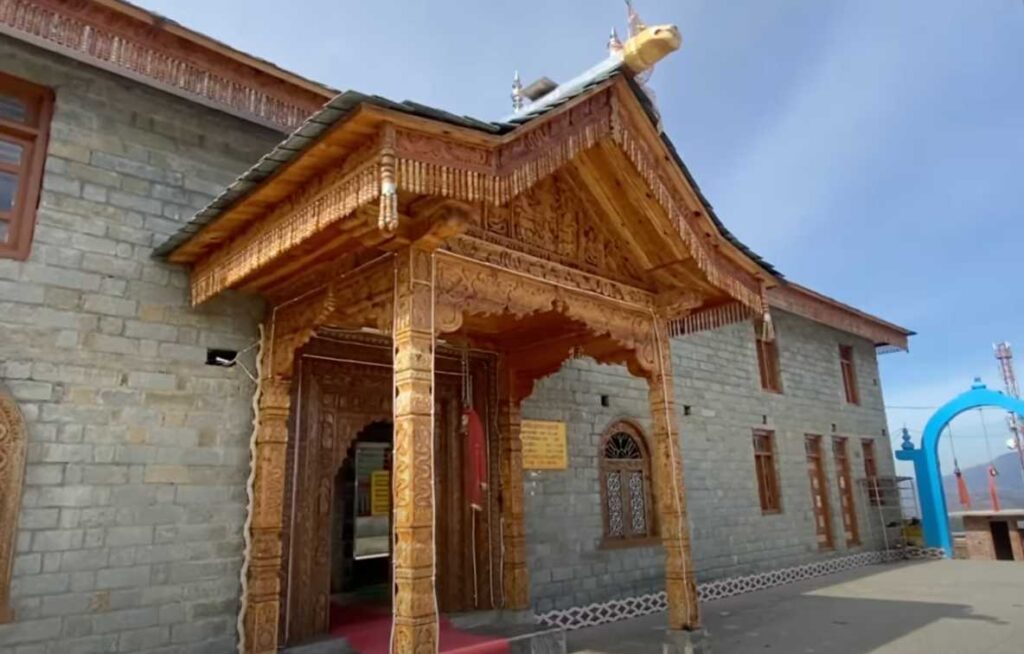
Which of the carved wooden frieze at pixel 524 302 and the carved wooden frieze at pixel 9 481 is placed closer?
the carved wooden frieze at pixel 9 481

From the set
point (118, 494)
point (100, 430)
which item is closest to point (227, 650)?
point (118, 494)

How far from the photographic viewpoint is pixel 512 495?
20.7ft

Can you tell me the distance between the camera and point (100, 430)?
4195 mm

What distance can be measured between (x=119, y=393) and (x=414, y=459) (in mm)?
2249

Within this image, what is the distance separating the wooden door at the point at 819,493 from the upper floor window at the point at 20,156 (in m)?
11.0

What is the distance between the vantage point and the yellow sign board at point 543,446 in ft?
22.4

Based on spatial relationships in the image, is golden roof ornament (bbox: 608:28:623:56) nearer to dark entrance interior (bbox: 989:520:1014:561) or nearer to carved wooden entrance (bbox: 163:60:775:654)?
carved wooden entrance (bbox: 163:60:775:654)

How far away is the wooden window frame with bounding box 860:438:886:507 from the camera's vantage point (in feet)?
40.7

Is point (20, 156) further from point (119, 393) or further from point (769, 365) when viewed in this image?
point (769, 365)

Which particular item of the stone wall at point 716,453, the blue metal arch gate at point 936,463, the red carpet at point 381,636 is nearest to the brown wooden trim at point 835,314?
the stone wall at point 716,453

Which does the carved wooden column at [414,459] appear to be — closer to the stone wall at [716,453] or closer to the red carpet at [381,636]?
the red carpet at [381,636]

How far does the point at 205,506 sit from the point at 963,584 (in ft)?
31.7

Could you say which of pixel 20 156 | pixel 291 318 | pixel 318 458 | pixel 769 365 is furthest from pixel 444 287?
pixel 769 365

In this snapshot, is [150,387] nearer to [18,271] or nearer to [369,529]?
[18,271]
